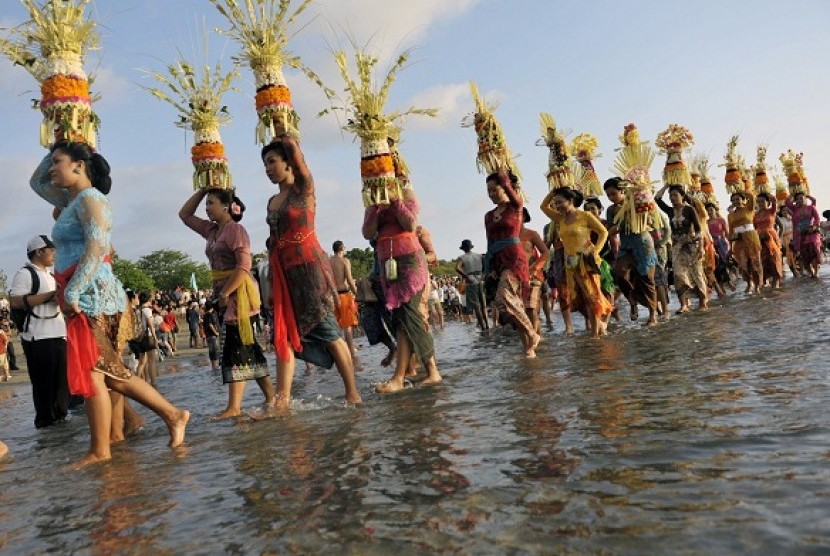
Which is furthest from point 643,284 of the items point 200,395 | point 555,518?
point 555,518

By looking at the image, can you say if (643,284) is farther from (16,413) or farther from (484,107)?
(16,413)

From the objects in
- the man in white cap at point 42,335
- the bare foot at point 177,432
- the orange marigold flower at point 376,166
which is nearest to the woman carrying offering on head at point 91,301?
the bare foot at point 177,432

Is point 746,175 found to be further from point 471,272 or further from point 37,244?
point 37,244

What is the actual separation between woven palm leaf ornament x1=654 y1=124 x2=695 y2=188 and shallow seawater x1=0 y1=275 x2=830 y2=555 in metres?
7.01

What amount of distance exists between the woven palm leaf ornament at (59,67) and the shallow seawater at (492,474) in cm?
219

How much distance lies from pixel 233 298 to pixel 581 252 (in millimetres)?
4645

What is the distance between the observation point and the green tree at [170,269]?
10006 cm

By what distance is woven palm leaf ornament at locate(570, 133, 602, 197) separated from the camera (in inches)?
526

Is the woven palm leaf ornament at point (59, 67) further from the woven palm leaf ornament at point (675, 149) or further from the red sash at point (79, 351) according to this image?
the woven palm leaf ornament at point (675, 149)

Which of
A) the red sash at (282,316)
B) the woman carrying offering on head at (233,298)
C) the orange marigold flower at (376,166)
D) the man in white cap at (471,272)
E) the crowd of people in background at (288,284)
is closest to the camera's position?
the crowd of people in background at (288,284)

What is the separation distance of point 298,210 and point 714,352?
3.24 meters

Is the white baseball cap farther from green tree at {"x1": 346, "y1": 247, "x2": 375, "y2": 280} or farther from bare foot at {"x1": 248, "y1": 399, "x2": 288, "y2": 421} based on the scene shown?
green tree at {"x1": 346, "y1": 247, "x2": 375, "y2": 280}

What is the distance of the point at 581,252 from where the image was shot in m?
8.67

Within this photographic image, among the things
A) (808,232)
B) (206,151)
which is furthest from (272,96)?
(808,232)
